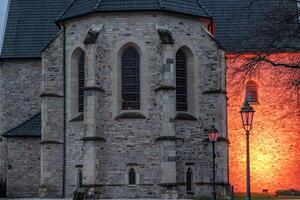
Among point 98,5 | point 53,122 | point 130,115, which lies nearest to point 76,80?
point 53,122

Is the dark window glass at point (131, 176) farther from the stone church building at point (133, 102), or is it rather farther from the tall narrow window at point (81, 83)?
the tall narrow window at point (81, 83)

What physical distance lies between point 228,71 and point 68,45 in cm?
1068

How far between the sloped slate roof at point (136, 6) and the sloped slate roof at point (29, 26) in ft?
27.4

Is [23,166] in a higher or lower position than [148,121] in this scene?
lower

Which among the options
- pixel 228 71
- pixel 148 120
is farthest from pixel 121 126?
pixel 228 71

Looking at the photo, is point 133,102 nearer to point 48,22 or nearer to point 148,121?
point 148,121

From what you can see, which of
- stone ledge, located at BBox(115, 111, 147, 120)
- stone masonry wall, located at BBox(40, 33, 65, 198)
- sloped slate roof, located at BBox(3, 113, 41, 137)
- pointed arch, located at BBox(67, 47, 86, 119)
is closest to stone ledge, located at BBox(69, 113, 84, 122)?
pointed arch, located at BBox(67, 47, 86, 119)

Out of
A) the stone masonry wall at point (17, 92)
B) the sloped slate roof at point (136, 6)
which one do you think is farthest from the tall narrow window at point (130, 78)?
the stone masonry wall at point (17, 92)

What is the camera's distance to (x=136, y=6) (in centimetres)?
3881

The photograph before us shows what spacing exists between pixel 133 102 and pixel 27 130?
9.26 meters

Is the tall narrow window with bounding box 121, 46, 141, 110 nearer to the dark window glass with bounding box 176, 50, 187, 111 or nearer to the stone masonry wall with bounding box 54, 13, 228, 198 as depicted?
the stone masonry wall with bounding box 54, 13, 228, 198

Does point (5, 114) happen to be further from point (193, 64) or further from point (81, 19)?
point (193, 64)

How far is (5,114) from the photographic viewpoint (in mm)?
47938

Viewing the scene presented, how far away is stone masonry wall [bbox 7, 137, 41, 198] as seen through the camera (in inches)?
1752
